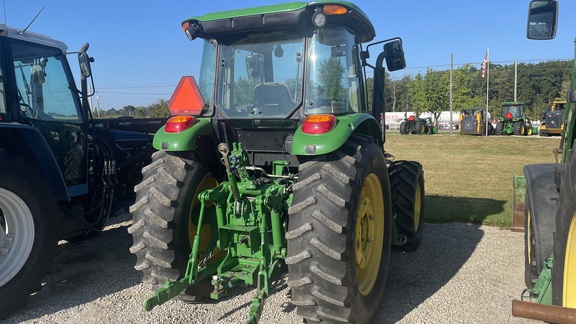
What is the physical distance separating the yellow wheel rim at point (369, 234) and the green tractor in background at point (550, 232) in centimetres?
114

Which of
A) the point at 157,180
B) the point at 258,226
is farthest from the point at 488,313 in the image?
the point at 157,180

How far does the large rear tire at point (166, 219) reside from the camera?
3.38 m

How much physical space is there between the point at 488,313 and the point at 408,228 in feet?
4.93

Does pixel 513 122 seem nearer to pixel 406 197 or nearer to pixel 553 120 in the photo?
pixel 553 120

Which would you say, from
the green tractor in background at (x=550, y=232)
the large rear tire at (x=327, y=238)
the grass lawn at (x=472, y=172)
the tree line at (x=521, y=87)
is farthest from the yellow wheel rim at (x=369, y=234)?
the tree line at (x=521, y=87)

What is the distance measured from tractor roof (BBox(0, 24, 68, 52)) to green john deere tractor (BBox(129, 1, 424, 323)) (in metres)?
2.13

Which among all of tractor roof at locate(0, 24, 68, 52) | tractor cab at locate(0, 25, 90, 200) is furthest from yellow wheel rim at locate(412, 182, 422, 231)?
tractor roof at locate(0, 24, 68, 52)

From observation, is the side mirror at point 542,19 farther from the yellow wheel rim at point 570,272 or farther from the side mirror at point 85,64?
the side mirror at point 85,64

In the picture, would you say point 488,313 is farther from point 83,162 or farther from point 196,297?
point 83,162

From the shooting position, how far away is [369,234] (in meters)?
3.65

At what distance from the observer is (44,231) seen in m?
3.91

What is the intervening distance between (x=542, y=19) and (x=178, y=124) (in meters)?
3.14

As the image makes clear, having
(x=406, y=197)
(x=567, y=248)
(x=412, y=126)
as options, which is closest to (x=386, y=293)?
(x=406, y=197)

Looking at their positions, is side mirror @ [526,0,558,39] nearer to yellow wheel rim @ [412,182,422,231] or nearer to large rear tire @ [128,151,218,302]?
yellow wheel rim @ [412,182,422,231]
